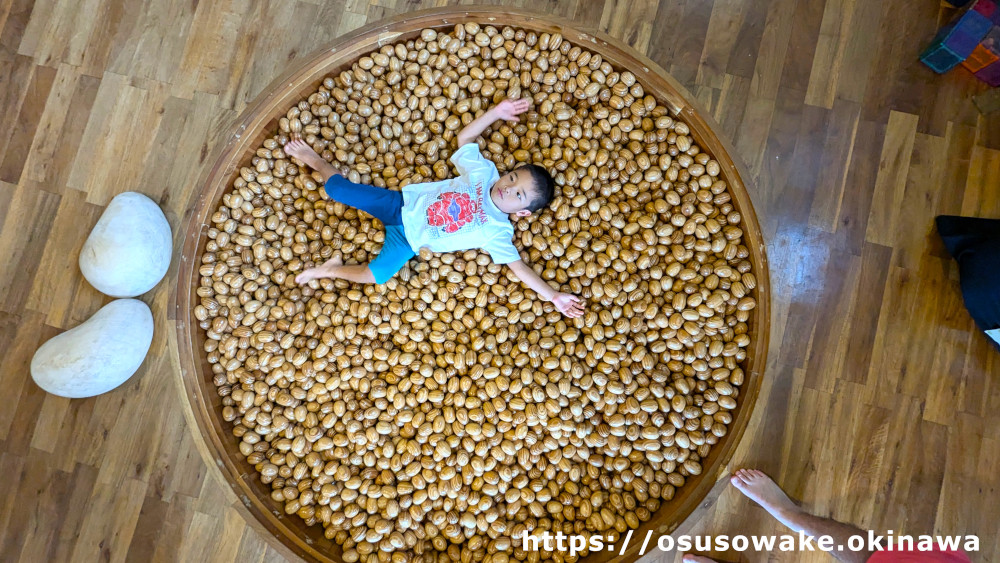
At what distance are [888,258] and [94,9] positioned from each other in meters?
2.43

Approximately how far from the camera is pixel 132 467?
167cm

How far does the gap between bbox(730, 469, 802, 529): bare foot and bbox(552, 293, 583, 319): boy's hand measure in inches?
23.7

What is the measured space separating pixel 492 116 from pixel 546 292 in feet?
1.65

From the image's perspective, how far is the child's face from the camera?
1.50m

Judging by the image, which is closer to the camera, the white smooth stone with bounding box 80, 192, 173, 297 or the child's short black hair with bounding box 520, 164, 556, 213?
the child's short black hair with bounding box 520, 164, 556, 213

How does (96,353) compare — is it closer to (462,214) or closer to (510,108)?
(462,214)

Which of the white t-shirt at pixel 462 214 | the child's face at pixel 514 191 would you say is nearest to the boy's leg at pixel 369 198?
the white t-shirt at pixel 462 214

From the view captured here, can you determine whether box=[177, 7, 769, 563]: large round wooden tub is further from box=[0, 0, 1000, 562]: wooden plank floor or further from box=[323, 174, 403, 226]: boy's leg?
box=[323, 174, 403, 226]: boy's leg

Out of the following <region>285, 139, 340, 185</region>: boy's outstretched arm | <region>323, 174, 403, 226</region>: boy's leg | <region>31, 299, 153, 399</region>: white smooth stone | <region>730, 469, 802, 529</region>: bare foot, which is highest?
<region>285, 139, 340, 185</region>: boy's outstretched arm

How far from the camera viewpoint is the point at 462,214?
1557mm

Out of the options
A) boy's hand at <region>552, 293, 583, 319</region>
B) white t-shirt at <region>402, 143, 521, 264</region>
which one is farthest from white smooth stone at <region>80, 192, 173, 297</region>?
boy's hand at <region>552, 293, 583, 319</region>

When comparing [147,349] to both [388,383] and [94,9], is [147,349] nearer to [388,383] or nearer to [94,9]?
[388,383]

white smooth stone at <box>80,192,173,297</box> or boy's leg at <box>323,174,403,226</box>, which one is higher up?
boy's leg at <box>323,174,403,226</box>

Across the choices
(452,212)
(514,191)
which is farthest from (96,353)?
(514,191)
